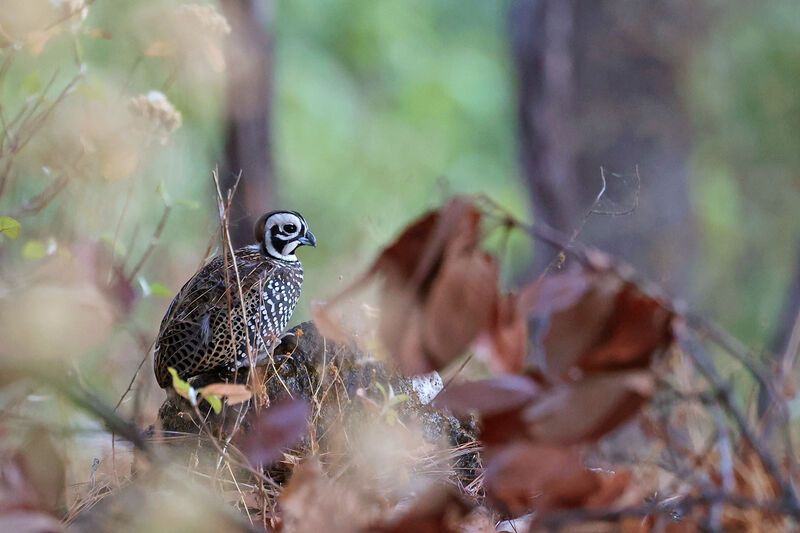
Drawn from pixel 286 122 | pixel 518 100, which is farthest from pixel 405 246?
pixel 286 122

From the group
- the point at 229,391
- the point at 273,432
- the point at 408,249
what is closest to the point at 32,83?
the point at 229,391

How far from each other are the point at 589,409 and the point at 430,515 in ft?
0.32

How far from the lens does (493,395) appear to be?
1.12 feet

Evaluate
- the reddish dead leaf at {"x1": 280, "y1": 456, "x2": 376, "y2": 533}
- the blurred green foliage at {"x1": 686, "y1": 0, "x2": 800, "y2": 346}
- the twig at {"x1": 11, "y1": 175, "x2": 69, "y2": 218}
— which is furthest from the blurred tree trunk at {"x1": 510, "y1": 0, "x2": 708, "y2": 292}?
the reddish dead leaf at {"x1": 280, "y1": 456, "x2": 376, "y2": 533}

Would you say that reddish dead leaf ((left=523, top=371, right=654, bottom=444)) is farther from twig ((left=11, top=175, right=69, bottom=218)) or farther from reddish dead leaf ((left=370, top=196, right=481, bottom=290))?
twig ((left=11, top=175, right=69, bottom=218))

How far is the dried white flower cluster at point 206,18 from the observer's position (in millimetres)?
1417

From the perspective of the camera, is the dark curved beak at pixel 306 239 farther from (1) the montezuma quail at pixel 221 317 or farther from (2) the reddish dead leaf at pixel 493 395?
(2) the reddish dead leaf at pixel 493 395

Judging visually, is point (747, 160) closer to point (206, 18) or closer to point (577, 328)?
point (206, 18)

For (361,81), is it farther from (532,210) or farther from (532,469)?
(532,469)

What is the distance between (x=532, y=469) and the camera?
13.0 inches

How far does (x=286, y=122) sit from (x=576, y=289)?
486 centimetres

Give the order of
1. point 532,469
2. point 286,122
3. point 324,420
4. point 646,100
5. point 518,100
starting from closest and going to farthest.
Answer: point 532,469 → point 324,420 → point 518,100 → point 646,100 → point 286,122

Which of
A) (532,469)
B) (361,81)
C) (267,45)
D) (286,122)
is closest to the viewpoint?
(532,469)

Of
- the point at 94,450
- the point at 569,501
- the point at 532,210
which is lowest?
the point at 532,210
